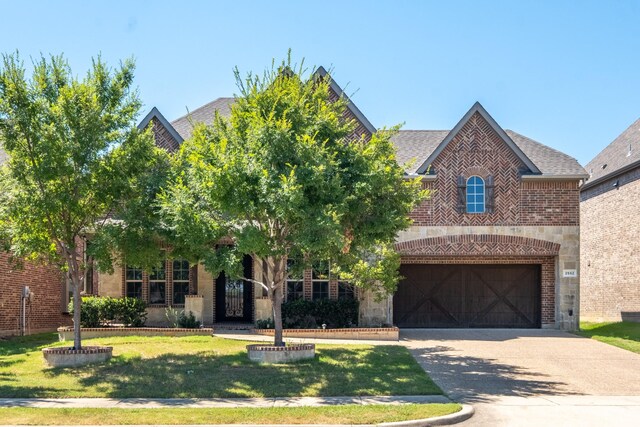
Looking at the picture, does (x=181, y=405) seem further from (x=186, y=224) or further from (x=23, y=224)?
(x=23, y=224)

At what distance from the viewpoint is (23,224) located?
49.9 feet

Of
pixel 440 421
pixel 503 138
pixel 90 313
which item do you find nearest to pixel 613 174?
pixel 503 138

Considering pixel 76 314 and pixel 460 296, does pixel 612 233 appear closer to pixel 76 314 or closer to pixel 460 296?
pixel 460 296

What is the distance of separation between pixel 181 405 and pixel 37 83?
8.42m

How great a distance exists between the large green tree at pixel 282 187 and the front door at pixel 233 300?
7.36m

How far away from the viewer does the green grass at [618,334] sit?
1944 cm

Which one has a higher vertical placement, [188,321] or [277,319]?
[277,319]

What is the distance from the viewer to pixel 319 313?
21.8 meters

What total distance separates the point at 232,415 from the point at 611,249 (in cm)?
2407

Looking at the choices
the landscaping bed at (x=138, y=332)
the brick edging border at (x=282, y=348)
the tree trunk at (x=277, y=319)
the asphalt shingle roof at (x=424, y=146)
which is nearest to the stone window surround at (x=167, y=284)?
the landscaping bed at (x=138, y=332)

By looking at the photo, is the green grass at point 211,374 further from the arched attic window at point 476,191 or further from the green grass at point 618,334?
the arched attic window at point 476,191

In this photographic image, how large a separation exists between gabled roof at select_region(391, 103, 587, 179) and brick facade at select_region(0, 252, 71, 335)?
41.2 ft

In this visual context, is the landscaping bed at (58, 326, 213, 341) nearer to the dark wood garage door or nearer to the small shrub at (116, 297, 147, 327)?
the small shrub at (116, 297, 147, 327)

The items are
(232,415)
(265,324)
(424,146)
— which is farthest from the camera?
(424,146)
